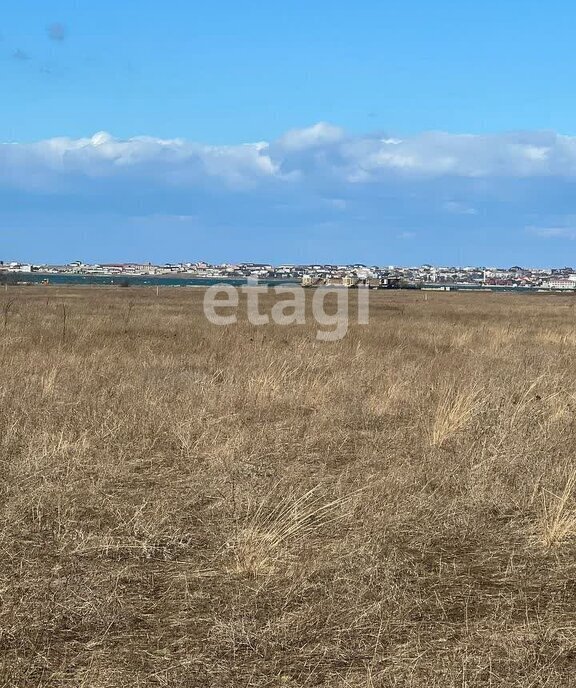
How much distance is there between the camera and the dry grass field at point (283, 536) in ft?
10.5

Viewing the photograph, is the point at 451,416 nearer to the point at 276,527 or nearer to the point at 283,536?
the point at 276,527

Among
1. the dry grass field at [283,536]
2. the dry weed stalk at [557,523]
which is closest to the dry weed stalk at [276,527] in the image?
the dry grass field at [283,536]

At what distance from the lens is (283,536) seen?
177 inches

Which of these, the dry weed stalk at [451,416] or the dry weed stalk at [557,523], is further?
the dry weed stalk at [451,416]

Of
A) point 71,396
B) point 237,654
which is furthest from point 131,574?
point 71,396

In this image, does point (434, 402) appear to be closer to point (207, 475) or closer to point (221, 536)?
point (207, 475)

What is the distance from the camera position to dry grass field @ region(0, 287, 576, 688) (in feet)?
10.5

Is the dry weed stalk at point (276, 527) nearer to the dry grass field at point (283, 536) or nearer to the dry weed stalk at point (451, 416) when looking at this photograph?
the dry grass field at point (283, 536)

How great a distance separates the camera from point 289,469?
6.47 meters

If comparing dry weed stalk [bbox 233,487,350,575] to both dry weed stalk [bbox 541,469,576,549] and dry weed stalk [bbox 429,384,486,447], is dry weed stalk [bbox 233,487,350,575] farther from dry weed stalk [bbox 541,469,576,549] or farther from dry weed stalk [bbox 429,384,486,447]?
dry weed stalk [bbox 429,384,486,447]

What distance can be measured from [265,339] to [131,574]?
1409cm

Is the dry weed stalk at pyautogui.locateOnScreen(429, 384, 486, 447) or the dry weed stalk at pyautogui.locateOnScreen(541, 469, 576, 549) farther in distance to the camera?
the dry weed stalk at pyautogui.locateOnScreen(429, 384, 486, 447)

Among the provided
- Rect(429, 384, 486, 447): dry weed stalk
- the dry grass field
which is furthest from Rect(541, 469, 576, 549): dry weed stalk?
Rect(429, 384, 486, 447): dry weed stalk

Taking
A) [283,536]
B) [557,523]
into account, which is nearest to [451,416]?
[557,523]
